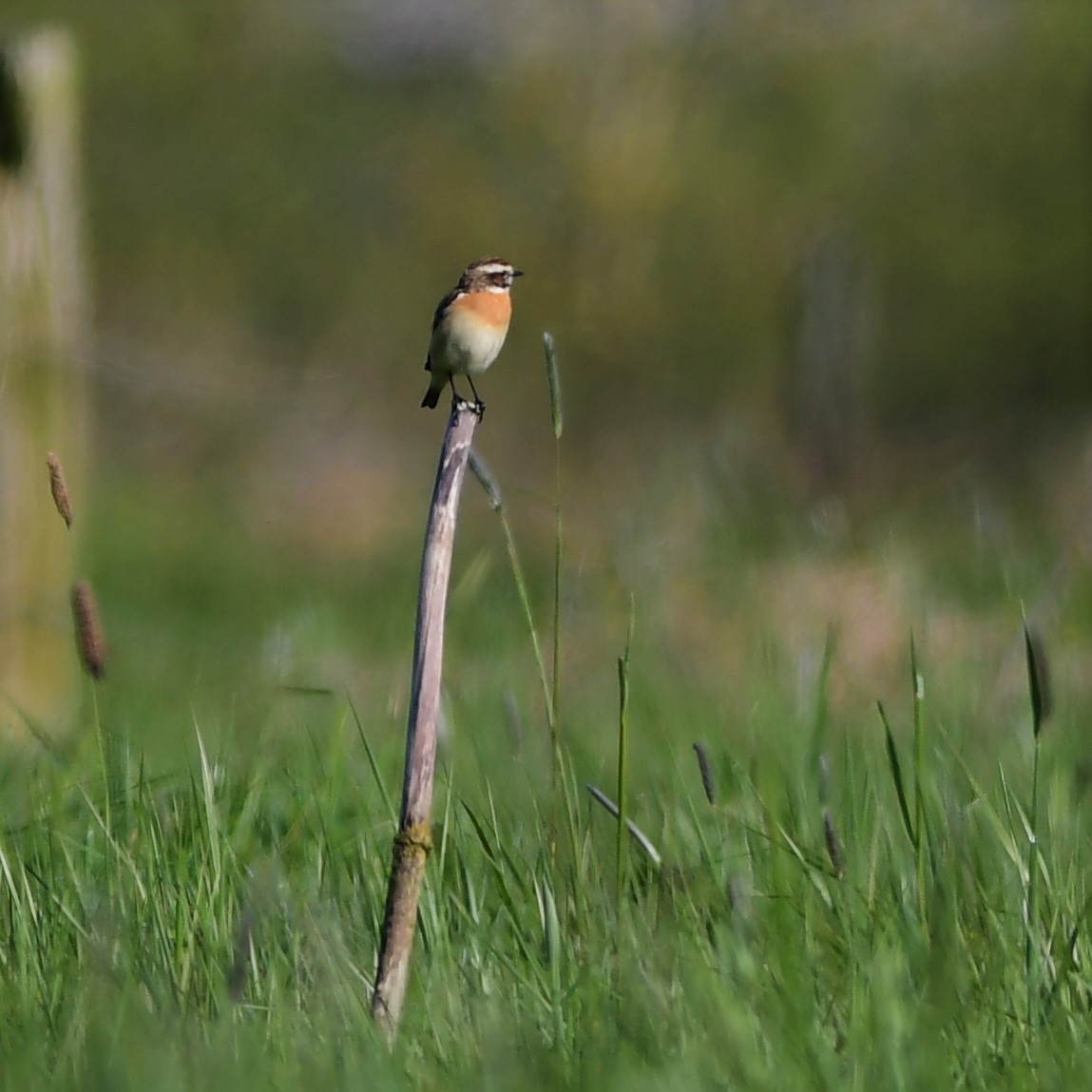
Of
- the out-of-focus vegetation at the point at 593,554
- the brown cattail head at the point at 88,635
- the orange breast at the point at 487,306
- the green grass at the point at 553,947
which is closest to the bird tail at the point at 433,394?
the out-of-focus vegetation at the point at 593,554

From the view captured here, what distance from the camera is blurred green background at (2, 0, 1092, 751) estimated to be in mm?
16625

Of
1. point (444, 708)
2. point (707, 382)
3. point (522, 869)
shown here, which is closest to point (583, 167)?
point (707, 382)

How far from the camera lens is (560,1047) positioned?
1949 mm

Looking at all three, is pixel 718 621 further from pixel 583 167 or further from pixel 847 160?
pixel 847 160

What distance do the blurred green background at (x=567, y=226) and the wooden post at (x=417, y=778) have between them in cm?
1170

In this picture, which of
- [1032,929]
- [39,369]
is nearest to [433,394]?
[39,369]

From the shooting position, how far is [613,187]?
16438mm

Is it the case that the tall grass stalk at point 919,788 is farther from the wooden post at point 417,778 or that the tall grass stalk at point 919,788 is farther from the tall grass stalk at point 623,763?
the wooden post at point 417,778

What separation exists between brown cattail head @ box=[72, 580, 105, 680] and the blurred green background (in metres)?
11.5

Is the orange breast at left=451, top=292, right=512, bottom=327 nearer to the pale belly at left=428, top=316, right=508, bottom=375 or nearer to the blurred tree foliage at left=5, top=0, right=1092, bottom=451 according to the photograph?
the pale belly at left=428, top=316, right=508, bottom=375

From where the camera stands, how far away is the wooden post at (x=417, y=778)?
2.02 meters

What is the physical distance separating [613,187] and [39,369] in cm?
1150

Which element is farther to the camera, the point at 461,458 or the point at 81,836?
the point at 81,836

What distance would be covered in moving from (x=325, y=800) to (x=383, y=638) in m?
4.61
